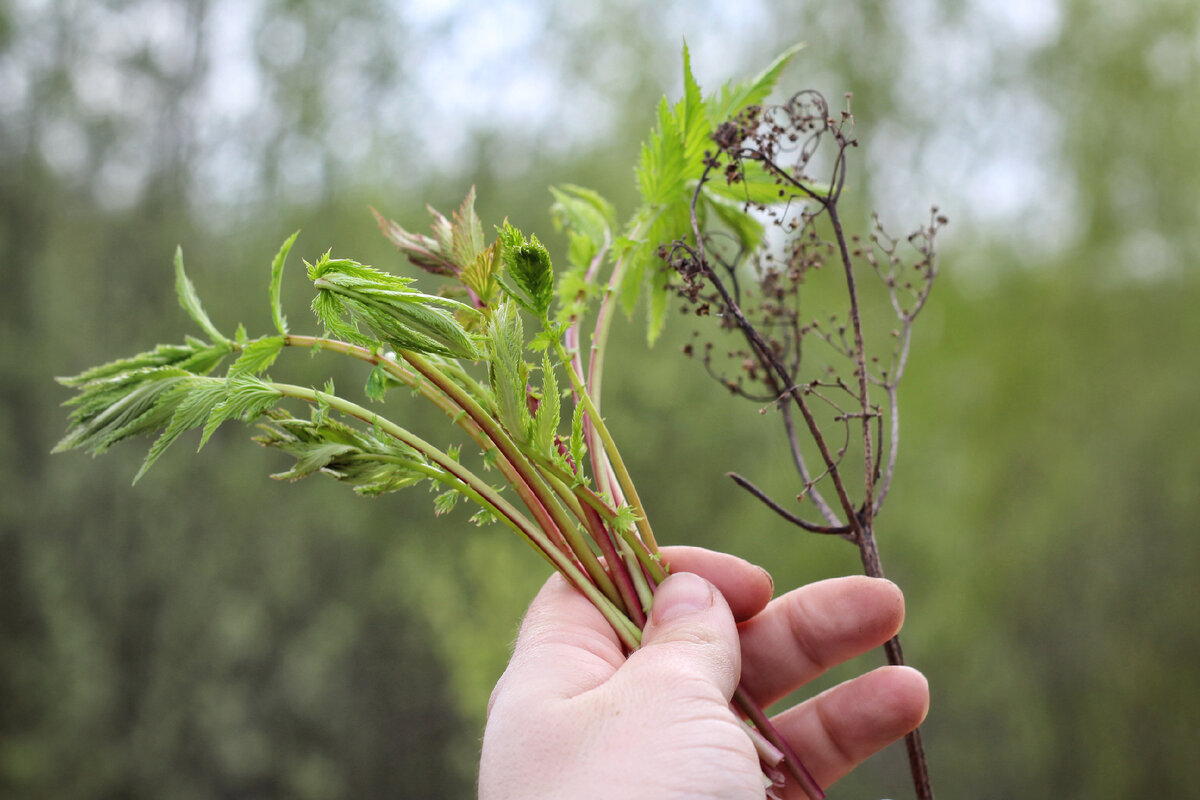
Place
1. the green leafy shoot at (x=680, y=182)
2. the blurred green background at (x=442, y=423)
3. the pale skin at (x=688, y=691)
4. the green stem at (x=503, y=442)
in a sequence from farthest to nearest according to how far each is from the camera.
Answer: the blurred green background at (x=442, y=423) → the green leafy shoot at (x=680, y=182) → the green stem at (x=503, y=442) → the pale skin at (x=688, y=691)

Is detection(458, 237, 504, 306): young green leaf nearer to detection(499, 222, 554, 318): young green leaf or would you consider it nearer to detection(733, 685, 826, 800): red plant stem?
detection(499, 222, 554, 318): young green leaf

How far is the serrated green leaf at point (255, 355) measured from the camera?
712mm

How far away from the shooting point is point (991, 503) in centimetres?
512

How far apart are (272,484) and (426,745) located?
1.69m

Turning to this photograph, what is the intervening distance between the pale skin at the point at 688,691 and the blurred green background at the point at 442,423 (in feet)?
9.67

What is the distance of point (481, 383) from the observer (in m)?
0.80

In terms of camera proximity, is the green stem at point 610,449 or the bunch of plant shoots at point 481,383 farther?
the green stem at point 610,449

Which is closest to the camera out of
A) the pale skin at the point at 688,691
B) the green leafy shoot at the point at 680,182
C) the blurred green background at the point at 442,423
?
the pale skin at the point at 688,691

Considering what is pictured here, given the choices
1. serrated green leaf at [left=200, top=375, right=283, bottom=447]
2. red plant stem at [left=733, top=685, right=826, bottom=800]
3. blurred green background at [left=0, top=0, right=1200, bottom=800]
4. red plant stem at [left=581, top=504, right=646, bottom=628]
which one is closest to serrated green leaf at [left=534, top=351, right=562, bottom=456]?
red plant stem at [left=581, top=504, right=646, bottom=628]

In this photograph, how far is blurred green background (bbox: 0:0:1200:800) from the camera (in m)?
4.23

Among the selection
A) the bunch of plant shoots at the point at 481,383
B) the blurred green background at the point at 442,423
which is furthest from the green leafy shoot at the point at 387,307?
the blurred green background at the point at 442,423

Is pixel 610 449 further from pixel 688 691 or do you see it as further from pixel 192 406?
pixel 192 406

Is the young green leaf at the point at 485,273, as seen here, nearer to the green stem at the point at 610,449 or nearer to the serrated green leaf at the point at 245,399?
the green stem at the point at 610,449

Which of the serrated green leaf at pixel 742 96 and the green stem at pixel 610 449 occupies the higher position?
the serrated green leaf at pixel 742 96
